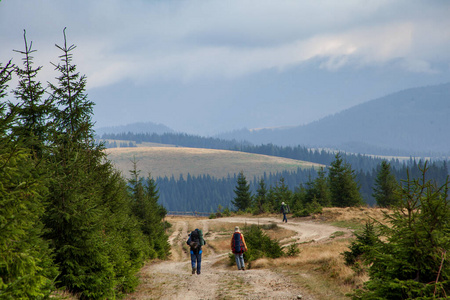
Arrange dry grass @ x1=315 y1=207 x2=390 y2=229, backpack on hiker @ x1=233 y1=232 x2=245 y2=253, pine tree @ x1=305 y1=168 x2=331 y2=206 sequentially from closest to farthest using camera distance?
backpack on hiker @ x1=233 y1=232 x2=245 y2=253, dry grass @ x1=315 y1=207 x2=390 y2=229, pine tree @ x1=305 y1=168 x2=331 y2=206

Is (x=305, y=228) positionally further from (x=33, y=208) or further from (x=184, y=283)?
(x=33, y=208)

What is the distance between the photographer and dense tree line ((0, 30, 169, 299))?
6.27m

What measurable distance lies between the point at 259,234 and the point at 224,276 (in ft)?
23.6

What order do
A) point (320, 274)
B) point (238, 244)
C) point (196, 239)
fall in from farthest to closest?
point (238, 244), point (196, 239), point (320, 274)

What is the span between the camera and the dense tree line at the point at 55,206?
20.6 ft

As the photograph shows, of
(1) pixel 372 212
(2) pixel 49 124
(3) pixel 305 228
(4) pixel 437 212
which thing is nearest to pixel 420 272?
(4) pixel 437 212

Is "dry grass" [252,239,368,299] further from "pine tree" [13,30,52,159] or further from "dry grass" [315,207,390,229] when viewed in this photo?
"dry grass" [315,207,390,229]

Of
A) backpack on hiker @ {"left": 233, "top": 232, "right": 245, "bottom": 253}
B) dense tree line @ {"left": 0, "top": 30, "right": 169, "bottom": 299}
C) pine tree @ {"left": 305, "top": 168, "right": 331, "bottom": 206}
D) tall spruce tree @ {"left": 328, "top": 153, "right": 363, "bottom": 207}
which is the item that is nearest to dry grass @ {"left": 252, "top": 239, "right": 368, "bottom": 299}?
backpack on hiker @ {"left": 233, "top": 232, "right": 245, "bottom": 253}

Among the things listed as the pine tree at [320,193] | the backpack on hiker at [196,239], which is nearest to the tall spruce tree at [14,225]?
the backpack on hiker at [196,239]

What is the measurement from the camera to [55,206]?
9.77m

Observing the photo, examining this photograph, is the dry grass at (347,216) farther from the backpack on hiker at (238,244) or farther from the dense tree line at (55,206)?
the dense tree line at (55,206)

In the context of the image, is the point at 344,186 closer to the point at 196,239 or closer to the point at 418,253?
the point at 196,239

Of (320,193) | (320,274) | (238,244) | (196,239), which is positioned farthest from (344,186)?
(320,274)

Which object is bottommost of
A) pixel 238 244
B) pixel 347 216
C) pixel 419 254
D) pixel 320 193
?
pixel 347 216
